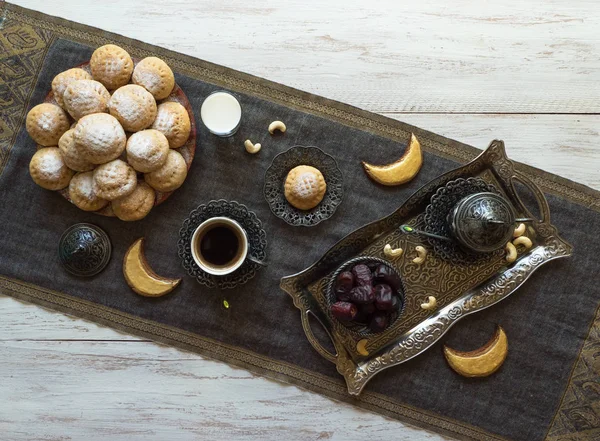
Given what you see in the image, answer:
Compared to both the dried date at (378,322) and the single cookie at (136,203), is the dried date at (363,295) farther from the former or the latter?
the single cookie at (136,203)

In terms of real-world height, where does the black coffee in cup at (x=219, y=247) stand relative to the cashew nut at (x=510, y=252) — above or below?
below

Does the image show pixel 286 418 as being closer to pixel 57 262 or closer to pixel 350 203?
pixel 350 203

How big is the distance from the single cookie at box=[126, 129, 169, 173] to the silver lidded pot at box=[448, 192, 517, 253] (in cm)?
77

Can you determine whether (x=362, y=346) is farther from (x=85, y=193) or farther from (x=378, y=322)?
(x=85, y=193)

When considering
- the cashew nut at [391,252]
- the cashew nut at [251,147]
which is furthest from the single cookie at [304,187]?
the cashew nut at [391,252]

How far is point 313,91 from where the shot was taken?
160 centimetres

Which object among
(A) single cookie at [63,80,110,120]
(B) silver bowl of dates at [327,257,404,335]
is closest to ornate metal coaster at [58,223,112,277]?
(A) single cookie at [63,80,110,120]

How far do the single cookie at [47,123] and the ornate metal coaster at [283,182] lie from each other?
559 mm

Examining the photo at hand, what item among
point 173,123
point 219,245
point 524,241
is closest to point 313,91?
point 173,123

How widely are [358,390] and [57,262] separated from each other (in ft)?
3.02

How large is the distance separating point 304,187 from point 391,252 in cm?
30

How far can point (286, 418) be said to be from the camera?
5.22 ft

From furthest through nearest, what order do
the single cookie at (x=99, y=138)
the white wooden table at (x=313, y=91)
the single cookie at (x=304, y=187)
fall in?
the white wooden table at (x=313, y=91) < the single cookie at (x=304, y=187) < the single cookie at (x=99, y=138)

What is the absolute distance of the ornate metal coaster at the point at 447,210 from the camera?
149cm
